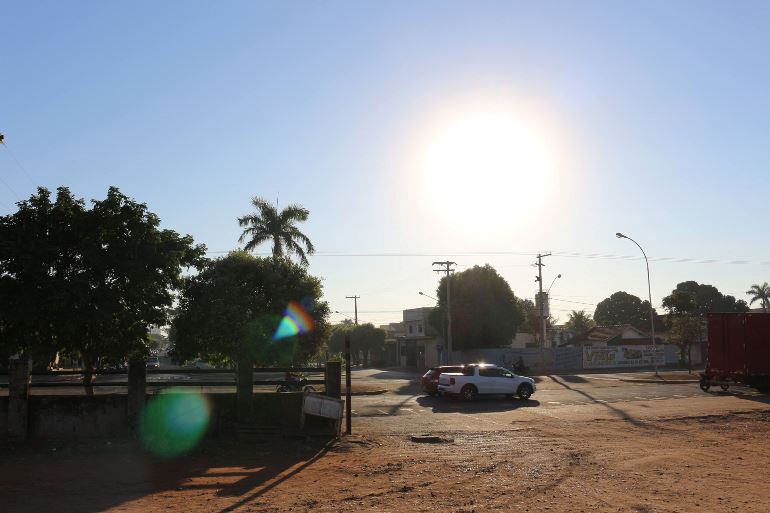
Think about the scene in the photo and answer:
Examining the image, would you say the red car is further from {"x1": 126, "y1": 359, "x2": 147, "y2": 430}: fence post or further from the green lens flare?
{"x1": 126, "y1": 359, "x2": 147, "y2": 430}: fence post

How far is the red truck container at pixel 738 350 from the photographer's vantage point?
29.6 meters

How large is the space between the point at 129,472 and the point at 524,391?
65.6ft

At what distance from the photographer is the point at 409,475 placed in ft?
40.0

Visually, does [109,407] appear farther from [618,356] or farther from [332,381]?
[618,356]

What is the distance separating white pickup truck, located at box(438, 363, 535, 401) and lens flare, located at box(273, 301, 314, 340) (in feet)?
41.1

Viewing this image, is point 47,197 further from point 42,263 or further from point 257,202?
point 257,202

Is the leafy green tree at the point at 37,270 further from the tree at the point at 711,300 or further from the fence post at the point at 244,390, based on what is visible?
the tree at the point at 711,300

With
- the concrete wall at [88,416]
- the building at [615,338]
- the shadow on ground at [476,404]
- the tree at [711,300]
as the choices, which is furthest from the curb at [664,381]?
the tree at [711,300]

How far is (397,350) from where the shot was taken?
8450 centimetres

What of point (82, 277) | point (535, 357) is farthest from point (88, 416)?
point (535, 357)

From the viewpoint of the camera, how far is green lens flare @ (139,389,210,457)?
50.2 ft

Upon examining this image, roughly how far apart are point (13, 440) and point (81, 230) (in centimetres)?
474

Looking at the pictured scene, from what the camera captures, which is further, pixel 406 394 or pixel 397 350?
pixel 397 350

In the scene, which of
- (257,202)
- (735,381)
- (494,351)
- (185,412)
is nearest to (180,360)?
(185,412)
